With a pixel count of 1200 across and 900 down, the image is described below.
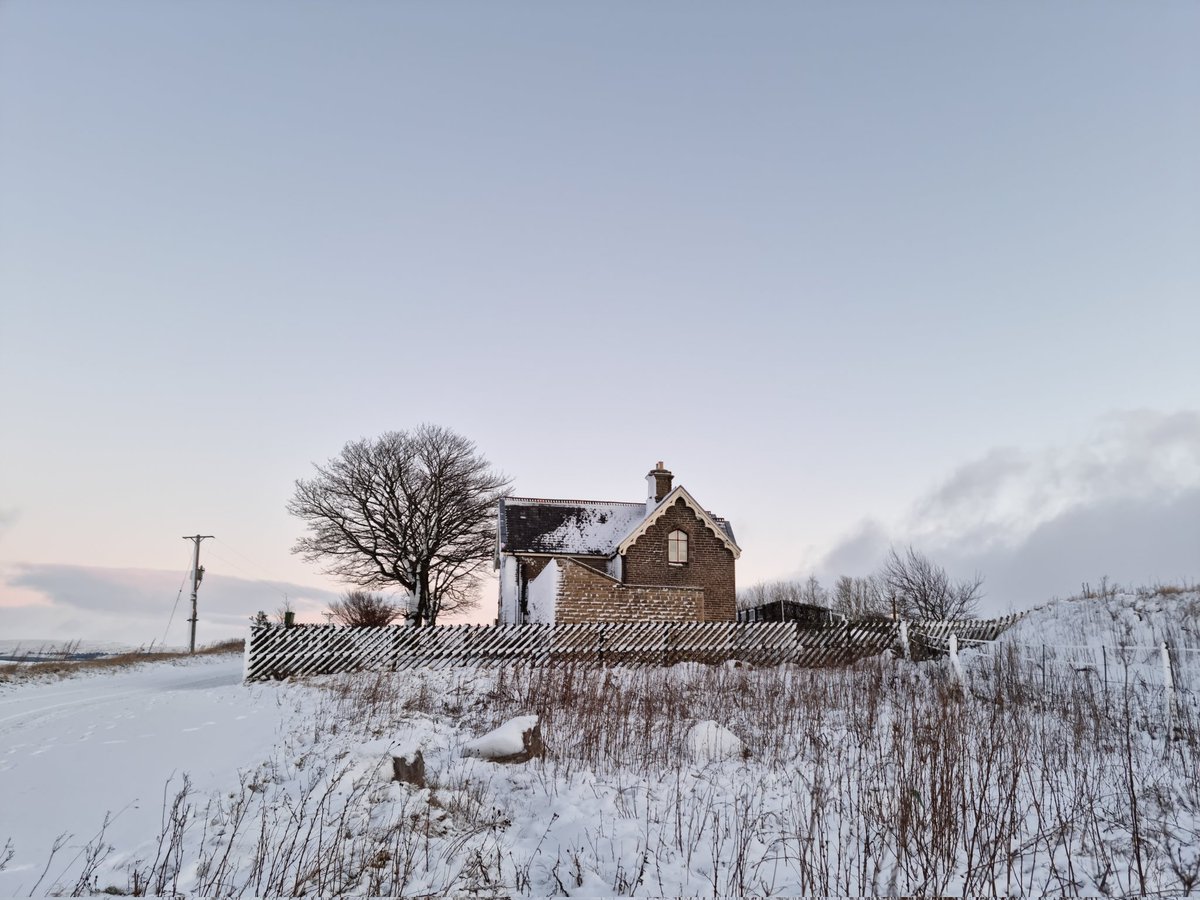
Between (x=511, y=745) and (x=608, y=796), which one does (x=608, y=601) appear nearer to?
(x=511, y=745)

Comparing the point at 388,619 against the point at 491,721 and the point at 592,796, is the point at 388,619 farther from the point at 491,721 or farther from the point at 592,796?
the point at 592,796

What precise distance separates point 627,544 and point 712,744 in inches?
840

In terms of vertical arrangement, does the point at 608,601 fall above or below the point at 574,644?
above

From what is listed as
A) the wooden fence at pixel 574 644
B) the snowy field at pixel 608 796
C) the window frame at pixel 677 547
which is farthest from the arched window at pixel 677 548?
the snowy field at pixel 608 796

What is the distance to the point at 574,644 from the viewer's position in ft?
68.9

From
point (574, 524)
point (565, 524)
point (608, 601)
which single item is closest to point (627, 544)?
point (574, 524)

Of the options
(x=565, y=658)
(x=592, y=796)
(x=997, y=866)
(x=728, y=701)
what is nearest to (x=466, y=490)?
(x=565, y=658)

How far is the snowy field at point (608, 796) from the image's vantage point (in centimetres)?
484

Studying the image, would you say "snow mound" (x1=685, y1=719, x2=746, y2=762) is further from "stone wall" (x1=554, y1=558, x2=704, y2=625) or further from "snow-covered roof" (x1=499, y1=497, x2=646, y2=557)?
"snow-covered roof" (x1=499, y1=497, x2=646, y2=557)

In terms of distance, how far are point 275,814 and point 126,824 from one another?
1.07 m

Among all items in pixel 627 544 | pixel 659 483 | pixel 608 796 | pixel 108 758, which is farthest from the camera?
pixel 659 483

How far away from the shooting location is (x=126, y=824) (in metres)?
5.54

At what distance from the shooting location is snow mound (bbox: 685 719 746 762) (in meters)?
8.62

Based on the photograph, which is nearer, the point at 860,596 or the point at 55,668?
the point at 55,668
